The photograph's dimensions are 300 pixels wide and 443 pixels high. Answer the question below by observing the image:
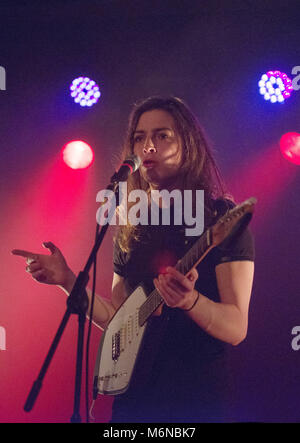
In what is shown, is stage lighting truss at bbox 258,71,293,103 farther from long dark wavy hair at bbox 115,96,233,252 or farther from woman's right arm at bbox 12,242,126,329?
woman's right arm at bbox 12,242,126,329

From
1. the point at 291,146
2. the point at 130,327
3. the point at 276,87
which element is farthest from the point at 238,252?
the point at 276,87

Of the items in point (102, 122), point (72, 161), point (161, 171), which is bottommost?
point (161, 171)

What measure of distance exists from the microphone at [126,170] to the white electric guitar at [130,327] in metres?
0.34

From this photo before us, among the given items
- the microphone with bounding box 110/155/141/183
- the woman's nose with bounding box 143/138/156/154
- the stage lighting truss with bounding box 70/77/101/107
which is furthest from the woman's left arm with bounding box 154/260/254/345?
the stage lighting truss with bounding box 70/77/101/107

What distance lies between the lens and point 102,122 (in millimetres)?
A: 3234

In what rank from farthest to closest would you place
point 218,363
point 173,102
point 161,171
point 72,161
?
point 72,161 → point 173,102 → point 161,171 → point 218,363

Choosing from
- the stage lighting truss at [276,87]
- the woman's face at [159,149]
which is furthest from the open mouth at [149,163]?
→ the stage lighting truss at [276,87]

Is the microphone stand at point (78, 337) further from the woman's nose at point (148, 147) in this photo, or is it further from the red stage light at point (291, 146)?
the red stage light at point (291, 146)

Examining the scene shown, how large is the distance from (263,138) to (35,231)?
5.46 feet

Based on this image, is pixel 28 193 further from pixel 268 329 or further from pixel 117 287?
pixel 268 329

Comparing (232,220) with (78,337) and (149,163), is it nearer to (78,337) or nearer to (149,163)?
(78,337)

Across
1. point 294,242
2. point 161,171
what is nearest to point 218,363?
point 161,171

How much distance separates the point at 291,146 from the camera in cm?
292

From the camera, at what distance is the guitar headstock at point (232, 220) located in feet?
4.13
